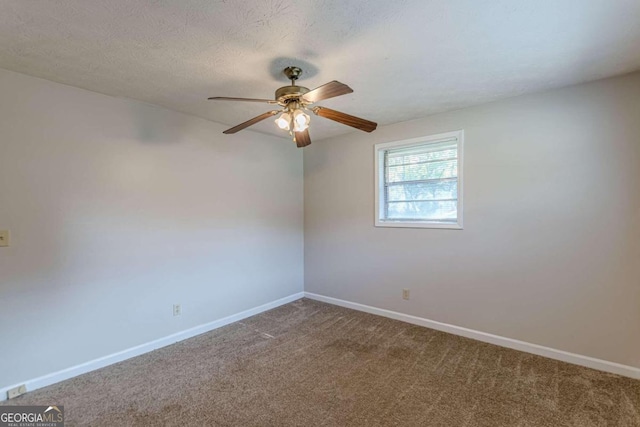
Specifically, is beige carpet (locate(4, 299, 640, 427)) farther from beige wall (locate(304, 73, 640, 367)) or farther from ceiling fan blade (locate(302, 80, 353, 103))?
ceiling fan blade (locate(302, 80, 353, 103))

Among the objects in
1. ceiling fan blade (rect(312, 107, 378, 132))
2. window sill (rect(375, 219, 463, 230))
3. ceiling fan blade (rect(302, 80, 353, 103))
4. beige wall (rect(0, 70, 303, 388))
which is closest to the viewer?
ceiling fan blade (rect(302, 80, 353, 103))

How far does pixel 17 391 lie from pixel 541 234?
4.35 m

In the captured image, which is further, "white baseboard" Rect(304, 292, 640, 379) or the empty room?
"white baseboard" Rect(304, 292, 640, 379)

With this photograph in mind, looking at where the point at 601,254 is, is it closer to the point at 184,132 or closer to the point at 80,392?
the point at 184,132

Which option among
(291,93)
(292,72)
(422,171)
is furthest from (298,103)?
(422,171)

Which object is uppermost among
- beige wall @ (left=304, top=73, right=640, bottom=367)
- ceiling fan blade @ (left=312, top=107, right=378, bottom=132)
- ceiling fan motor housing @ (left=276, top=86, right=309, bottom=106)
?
ceiling fan motor housing @ (left=276, top=86, right=309, bottom=106)

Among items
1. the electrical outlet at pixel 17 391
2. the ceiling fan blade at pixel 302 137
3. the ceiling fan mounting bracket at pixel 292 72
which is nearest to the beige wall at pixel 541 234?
the ceiling fan blade at pixel 302 137

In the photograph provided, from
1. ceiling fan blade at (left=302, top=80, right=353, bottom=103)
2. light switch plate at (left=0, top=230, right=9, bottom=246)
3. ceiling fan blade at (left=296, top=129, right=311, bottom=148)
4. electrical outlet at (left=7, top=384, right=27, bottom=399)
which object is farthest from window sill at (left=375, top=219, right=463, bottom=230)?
electrical outlet at (left=7, top=384, right=27, bottom=399)

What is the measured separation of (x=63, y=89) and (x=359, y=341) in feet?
11.2

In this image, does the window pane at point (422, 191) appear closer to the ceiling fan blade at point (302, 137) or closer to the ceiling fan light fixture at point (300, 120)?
the ceiling fan blade at point (302, 137)

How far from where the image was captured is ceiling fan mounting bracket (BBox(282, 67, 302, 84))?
2.11 metres

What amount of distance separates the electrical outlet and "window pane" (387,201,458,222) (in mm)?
3635

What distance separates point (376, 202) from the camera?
373 centimetres

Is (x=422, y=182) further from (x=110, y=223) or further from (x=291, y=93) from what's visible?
(x=110, y=223)
